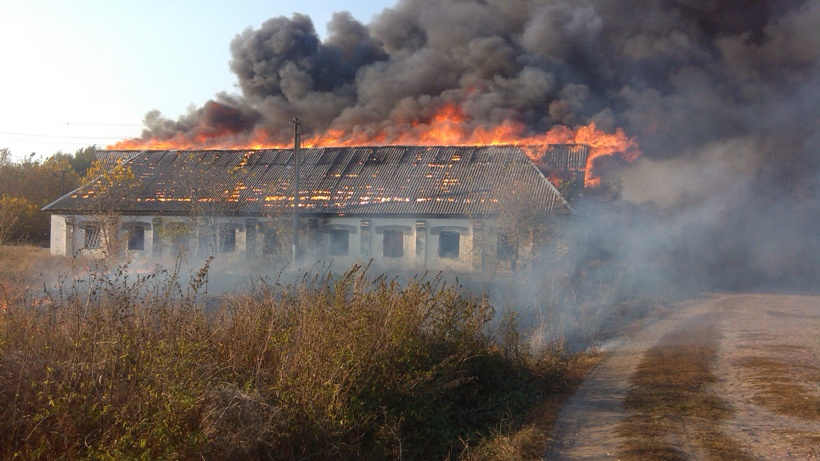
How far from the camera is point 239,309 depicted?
7.74 meters

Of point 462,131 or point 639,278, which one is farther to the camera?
point 462,131

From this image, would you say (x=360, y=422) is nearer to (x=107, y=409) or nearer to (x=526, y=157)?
(x=107, y=409)

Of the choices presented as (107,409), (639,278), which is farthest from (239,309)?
(639,278)

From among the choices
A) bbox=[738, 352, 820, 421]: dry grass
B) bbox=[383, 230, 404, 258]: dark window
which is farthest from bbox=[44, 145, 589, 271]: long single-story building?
bbox=[738, 352, 820, 421]: dry grass

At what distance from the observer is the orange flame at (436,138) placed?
32094 millimetres

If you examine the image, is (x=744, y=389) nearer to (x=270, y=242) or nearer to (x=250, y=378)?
(x=250, y=378)

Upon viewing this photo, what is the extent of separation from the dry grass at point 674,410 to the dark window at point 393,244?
19.6 m

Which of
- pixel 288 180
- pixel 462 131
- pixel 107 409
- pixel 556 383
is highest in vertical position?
pixel 462 131

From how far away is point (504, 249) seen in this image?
26.6 m

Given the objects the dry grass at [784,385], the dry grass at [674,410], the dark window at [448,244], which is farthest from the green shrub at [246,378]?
the dark window at [448,244]

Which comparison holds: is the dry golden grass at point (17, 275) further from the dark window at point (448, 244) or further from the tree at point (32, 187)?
the tree at point (32, 187)

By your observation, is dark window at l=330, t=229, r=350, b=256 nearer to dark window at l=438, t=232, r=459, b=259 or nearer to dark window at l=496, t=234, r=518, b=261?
dark window at l=438, t=232, r=459, b=259

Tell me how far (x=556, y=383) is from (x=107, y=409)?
23.3ft

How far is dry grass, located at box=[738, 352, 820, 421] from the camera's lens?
859 cm
